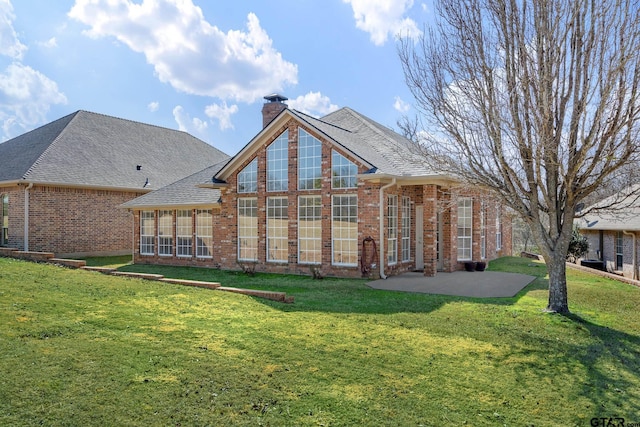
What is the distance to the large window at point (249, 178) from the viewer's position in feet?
53.1

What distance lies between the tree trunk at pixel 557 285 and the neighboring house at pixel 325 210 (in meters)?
3.86

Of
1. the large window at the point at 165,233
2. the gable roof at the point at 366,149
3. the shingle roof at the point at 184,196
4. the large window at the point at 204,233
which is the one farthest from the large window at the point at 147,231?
the gable roof at the point at 366,149

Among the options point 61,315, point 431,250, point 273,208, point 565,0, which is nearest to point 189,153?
point 273,208

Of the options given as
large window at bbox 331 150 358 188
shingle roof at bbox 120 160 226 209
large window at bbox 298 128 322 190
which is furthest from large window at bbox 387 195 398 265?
shingle roof at bbox 120 160 226 209

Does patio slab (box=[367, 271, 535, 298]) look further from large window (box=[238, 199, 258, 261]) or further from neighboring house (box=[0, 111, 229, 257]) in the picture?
neighboring house (box=[0, 111, 229, 257])

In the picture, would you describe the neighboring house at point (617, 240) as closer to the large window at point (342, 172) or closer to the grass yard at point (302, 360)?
the grass yard at point (302, 360)

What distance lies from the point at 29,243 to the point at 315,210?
43.7ft

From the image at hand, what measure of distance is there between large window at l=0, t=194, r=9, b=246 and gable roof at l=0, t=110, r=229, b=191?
97cm

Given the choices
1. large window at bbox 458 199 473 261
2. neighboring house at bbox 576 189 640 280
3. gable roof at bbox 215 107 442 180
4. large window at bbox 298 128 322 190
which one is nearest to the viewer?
gable roof at bbox 215 107 442 180

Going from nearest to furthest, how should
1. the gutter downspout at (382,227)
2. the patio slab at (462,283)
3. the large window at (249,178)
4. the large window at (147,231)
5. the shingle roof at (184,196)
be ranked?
1. the patio slab at (462,283)
2. the gutter downspout at (382,227)
3. the large window at (249,178)
4. the shingle roof at (184,196)
5. the large window at (147,231)

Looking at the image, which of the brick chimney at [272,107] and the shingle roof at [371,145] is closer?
the shingle roof at [371,145]

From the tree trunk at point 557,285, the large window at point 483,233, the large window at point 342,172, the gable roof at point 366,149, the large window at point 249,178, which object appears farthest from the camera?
the large window at point 483,233

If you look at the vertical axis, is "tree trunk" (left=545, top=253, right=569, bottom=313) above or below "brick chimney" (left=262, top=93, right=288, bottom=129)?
below

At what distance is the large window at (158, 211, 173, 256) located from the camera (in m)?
19.1
